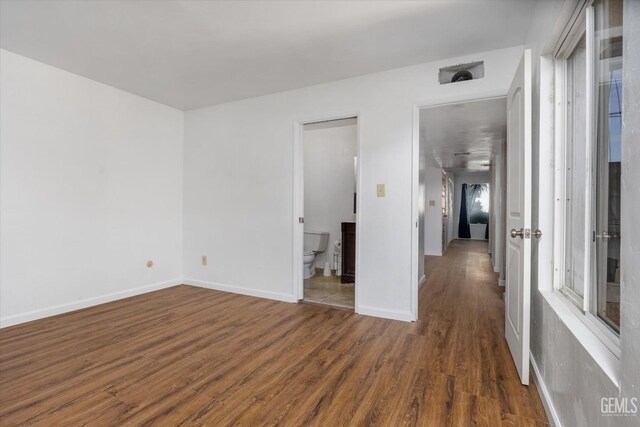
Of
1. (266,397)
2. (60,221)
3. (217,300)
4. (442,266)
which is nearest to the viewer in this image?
(266,397)

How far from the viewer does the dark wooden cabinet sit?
4363 millimetres

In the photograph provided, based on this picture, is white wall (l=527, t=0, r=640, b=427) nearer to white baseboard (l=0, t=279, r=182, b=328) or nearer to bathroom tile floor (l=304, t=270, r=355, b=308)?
bathroom tile floor (l=304, t=270, r=355, b=308)

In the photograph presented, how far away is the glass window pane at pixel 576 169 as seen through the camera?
160cm

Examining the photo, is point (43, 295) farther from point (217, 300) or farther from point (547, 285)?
point (547, 285)

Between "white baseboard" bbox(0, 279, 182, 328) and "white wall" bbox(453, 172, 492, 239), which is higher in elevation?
"white wall" bbox(453, 172, 492, 239)

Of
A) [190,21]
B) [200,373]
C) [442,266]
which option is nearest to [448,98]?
[190,21]

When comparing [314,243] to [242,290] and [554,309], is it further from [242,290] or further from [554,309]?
Result: [554,309]

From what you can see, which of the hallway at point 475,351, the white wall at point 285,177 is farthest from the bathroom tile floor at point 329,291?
the hallway at point 475,351

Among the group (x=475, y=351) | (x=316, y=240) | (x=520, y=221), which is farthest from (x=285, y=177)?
(x=475, y=351)

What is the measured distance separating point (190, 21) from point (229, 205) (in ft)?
7.24

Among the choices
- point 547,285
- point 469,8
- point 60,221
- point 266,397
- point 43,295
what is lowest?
point 266,397

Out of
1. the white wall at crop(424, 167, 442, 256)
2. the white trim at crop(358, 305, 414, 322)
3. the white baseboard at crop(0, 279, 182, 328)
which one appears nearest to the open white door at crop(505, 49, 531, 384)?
the white trim at crop(358, 305, 414, 322)

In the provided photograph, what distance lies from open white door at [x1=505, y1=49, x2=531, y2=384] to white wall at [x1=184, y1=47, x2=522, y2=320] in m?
0.70

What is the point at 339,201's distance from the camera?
5055 millimetres
